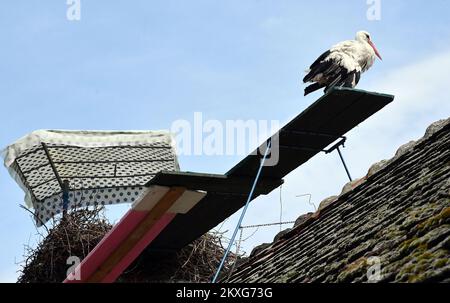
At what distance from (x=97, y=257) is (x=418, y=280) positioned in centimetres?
A: 366

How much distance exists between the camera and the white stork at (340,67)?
951 cm

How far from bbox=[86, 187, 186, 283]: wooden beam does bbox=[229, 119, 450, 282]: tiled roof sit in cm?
84

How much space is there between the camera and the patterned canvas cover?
37.9ft

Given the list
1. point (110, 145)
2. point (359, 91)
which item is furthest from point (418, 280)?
point (110, 145)

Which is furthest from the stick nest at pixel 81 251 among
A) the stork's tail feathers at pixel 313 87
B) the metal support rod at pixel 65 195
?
the stork's tail feathers at pixel 313 87

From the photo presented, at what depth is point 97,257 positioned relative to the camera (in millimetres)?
7605

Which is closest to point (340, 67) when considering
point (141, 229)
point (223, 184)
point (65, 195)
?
point (223, 184)

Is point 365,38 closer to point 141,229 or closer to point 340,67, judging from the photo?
point 340,67

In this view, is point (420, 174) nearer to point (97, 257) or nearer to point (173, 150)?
point (97, 257)

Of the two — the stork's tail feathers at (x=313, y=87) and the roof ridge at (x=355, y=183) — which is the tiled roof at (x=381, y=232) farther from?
the stork's tail feathers at (x=313, y=87)

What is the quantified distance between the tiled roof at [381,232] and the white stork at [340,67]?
5.53ft

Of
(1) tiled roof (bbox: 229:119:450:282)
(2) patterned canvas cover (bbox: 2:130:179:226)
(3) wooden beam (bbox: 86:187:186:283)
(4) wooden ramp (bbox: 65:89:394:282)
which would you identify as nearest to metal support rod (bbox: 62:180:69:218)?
(2) patterned canvas cover (bbox: 2:130:179:226)

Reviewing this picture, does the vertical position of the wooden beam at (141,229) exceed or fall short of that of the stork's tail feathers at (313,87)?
it falls short
